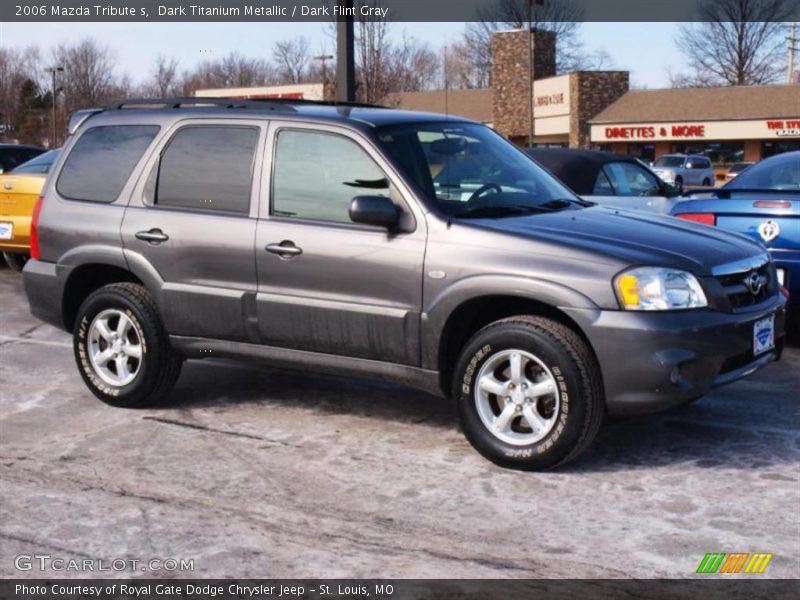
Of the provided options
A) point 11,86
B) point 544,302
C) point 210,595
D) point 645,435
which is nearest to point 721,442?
point 645,435

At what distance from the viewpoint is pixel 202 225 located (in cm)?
638

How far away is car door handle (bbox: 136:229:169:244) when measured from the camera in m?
6.50

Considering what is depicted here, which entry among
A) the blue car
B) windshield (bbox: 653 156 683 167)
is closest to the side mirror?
the blue car

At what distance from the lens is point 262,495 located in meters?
5.14

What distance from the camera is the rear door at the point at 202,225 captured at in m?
6.26

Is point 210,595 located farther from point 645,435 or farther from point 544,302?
point 645,435

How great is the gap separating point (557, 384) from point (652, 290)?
633mm

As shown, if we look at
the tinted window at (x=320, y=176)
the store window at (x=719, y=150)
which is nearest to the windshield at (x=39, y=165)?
the tinted window at (x=320, y=176)

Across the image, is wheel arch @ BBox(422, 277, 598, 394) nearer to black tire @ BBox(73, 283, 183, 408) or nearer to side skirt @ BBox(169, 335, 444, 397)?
side skirt @ BBox(169, 335, 444, 397)

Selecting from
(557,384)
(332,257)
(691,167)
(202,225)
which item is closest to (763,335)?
(557,384)

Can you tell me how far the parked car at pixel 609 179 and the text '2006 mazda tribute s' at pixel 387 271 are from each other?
415 centimetres

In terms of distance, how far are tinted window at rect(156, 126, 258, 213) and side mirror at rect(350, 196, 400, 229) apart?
87 cm

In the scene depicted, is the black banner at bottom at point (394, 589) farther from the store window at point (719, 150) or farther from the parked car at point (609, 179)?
the store window at point (719, 150)

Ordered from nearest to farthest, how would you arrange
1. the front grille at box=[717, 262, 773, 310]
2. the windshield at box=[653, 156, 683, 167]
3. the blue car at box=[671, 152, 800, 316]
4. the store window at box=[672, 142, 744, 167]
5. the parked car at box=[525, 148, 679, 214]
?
the front grille at box=[717, 262, 773, 310], the blue car at box=[671, 152, 800, 316], the parked car at box=[525, 148, 679, 214], the windshield at box=[653, 156, 683, 167], the store window at box=[672, 142, 744, 167]
